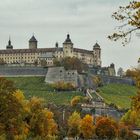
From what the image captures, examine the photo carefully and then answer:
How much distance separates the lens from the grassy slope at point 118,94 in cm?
13625

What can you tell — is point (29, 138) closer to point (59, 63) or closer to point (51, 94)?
point (51, 94)

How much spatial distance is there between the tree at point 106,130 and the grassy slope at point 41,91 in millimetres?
38875

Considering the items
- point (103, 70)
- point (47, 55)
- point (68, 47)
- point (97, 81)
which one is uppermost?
point (68, 47)

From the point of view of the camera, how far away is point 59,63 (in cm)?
16188

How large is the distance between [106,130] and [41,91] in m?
49.4

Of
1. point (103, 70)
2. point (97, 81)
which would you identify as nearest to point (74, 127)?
point (97, 81)

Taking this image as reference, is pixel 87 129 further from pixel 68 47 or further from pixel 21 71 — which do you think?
pixel 68 47

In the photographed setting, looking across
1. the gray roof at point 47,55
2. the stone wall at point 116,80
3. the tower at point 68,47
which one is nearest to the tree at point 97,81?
the stone wall at point 116,80

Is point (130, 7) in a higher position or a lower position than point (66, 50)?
lower

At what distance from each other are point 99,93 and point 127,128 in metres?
48.7

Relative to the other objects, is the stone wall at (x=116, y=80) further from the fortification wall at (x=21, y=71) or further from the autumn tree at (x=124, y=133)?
the autumn tree at (x=124, y=133)

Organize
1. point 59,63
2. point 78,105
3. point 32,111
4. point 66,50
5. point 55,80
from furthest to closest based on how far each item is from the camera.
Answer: point 66,50 → point 59,63 → point 55,80 → point 78,105 → point 32,111

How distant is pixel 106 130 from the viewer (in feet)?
292

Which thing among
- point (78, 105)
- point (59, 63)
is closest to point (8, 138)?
point (78, 105)
